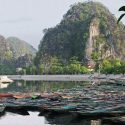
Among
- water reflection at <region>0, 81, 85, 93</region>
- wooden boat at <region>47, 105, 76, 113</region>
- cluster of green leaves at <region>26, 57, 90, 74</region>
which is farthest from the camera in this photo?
cluster of green leaves at <region>26, 57, 90, 74</region>

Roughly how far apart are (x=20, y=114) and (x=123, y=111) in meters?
10.4

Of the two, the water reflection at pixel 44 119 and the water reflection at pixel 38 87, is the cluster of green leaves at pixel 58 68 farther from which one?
the water reflection at pixel 44 119

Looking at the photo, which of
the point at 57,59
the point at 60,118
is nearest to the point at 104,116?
the point at 60,118

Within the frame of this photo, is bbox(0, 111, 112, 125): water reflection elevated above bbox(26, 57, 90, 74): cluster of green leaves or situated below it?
below

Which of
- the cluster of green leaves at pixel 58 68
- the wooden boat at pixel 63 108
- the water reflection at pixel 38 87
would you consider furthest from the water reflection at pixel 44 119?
the cluster of green leaves at pixel 58 68

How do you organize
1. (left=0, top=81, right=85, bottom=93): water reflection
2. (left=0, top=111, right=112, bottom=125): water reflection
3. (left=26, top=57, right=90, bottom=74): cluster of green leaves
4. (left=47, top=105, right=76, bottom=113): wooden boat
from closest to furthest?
(left=0, top=111, right=112, bottom=125): water reflection < (left=47, top=105, right=76, bottom=113): wooden boat < (left=0, top=81, right=85, bottom=93): water reflection < (left=26, top=57, right=90, bottom=74): cluster of green leaves

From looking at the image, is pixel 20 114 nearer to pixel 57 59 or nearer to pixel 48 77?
pixel 48 77

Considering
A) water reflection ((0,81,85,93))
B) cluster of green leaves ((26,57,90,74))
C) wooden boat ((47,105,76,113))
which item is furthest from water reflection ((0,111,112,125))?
cluster of green leaves ((26,57,90,74))

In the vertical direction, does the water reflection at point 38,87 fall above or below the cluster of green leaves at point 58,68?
below

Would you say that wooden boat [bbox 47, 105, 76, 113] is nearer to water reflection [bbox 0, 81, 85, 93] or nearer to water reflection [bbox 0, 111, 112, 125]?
water reflection [bbox 0, 111, 112, 125]

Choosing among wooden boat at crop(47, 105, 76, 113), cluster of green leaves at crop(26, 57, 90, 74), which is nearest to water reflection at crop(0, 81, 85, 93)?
wooden boat at crop(47, 105, 76, 113)

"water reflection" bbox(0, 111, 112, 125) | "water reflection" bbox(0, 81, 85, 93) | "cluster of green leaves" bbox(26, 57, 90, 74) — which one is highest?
"cluster of green leaves" bbox(26, 57, 90, 74)

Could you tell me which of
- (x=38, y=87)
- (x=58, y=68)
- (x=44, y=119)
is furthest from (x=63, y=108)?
(x=58, y=68)

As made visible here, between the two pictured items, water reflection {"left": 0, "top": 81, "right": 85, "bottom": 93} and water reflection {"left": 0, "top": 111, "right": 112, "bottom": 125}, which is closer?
water reflection {"left": 0, "top": 111, "right": 112, "bottom": 125}
